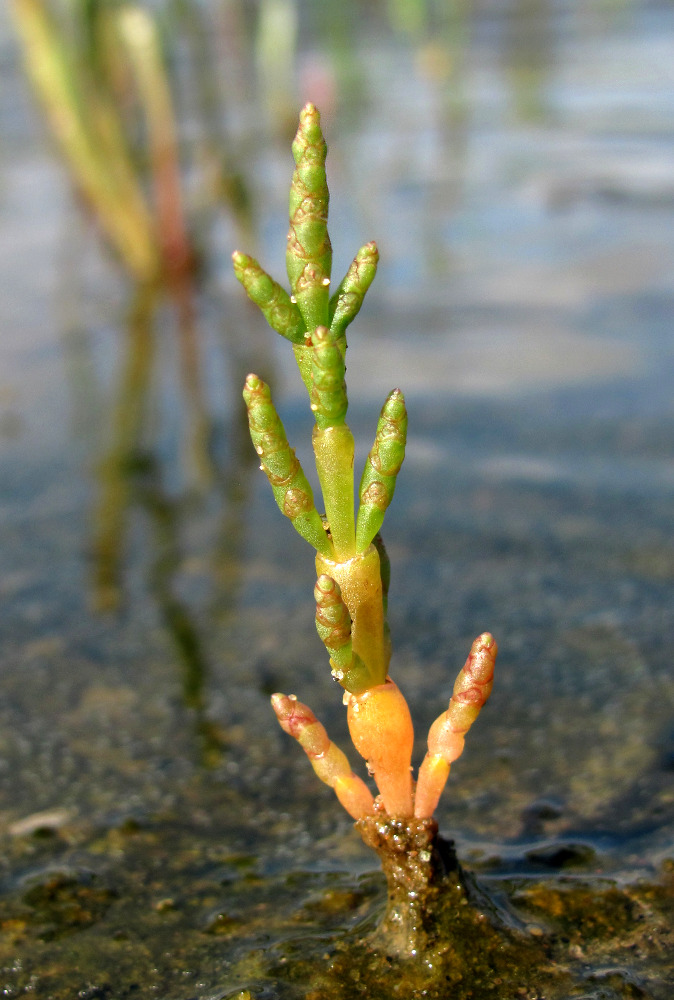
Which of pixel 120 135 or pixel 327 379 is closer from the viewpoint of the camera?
pixel 327 379

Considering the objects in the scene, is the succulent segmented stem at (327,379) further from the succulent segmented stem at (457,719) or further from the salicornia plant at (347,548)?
the succulent segmented stem at (457,719)

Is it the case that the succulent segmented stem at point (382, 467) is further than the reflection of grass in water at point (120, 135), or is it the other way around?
the reflection of grass in water at point (120, 135)

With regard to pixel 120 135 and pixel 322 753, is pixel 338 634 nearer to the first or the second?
pixel 322 753

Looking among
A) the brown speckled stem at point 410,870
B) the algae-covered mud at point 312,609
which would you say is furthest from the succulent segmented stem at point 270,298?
the algae-covered mud at point 312,609

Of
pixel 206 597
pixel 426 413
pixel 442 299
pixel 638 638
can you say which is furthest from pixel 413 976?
pixel 442 299

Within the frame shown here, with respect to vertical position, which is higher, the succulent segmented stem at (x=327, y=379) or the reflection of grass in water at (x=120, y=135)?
the reflection of grass in water at (x=120, y=135)

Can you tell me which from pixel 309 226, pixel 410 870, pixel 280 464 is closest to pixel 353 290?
pixel 309 226

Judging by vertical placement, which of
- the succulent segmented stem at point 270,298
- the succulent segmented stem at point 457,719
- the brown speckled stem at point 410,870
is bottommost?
the brown speckled stem at point 410,870
